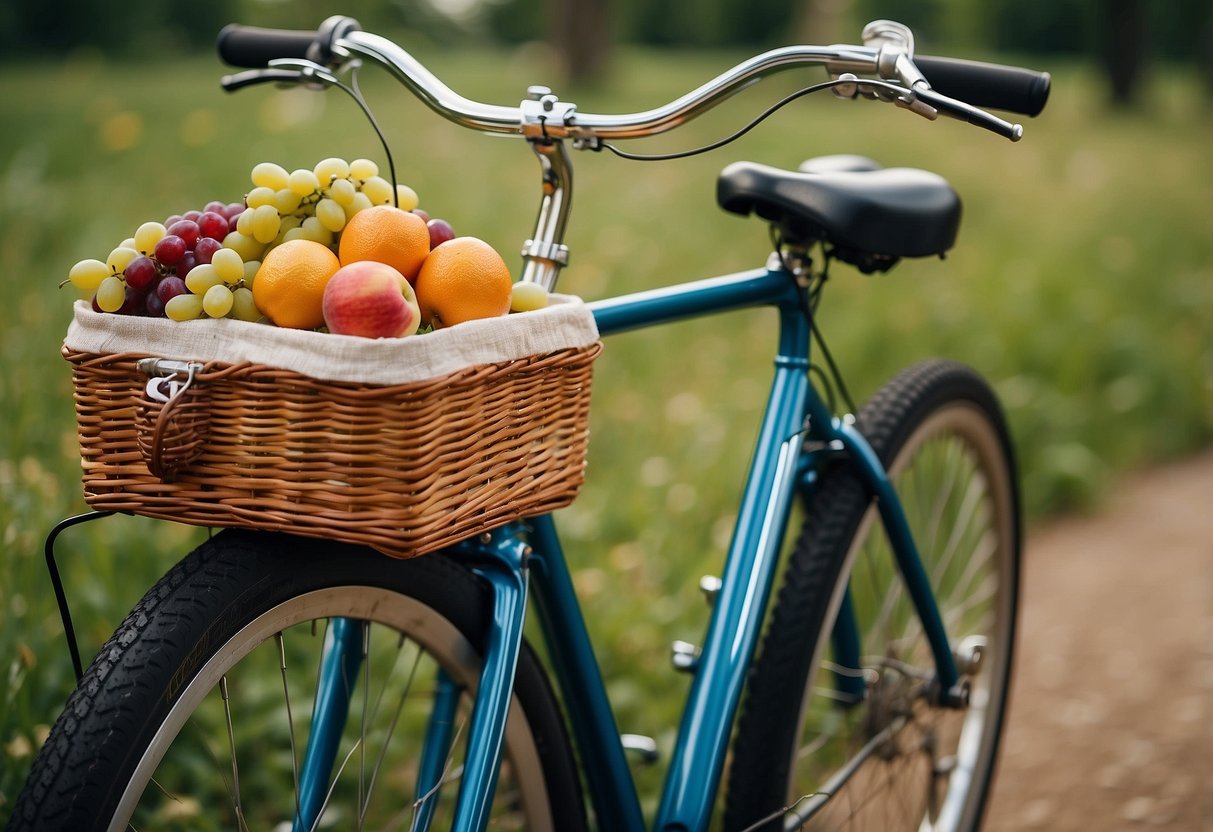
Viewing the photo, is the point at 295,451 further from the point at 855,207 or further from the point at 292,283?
the point at 855,207

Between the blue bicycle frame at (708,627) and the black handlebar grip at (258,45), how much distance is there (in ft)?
2.01

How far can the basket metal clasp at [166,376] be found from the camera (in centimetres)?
98

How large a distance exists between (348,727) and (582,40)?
9.35m

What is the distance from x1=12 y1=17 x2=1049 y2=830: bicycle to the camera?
106cm

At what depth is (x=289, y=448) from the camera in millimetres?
1003

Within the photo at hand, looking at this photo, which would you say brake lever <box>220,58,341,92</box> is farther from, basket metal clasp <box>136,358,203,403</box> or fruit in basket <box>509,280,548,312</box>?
basket metal clasp <box>136,358,203,403</box>

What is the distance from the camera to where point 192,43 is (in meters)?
14.1

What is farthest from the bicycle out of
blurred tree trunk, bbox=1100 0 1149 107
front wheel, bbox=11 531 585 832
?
blurred tree trunk, bbox=1100 0 1149 107

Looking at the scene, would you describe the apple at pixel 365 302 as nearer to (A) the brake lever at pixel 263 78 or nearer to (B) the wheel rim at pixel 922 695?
(A) the brake lever at pixel 263 78

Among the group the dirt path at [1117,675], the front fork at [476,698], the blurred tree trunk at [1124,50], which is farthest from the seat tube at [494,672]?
the blurred tree trunk at [1124,50]

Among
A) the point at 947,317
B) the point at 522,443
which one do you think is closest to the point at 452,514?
the point at 522,443

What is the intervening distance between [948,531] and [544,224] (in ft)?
5.78

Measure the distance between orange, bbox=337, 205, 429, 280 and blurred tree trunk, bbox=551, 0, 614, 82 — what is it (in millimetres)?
10044

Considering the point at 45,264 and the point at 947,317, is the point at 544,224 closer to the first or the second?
the point at 45,264
